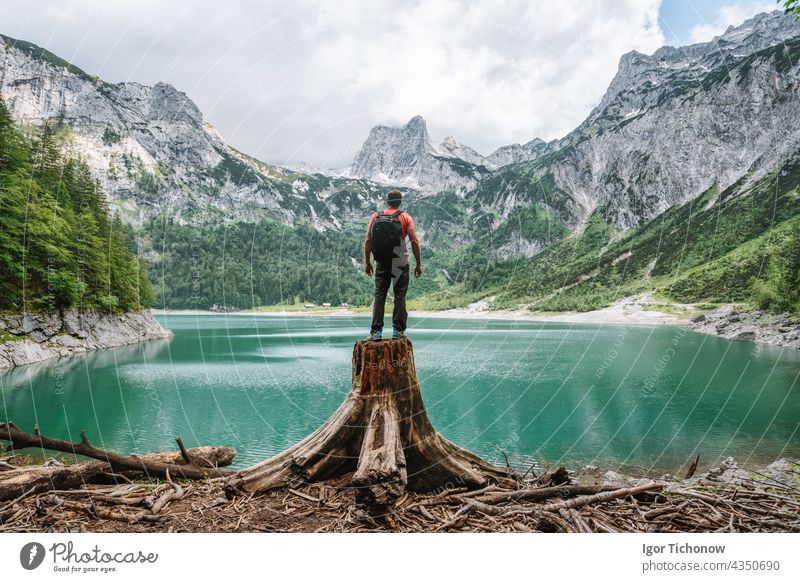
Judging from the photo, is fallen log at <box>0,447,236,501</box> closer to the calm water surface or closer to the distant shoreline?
the calm water surface

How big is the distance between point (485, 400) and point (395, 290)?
18.2m

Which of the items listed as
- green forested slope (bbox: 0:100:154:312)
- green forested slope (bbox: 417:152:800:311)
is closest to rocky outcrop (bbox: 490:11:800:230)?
green forested slope (bbox: 417:152:800:311)

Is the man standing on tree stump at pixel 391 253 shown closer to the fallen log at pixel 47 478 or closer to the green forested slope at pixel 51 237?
the fallen log at pixel 47 478

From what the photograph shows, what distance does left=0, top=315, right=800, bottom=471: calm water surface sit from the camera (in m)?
13.4

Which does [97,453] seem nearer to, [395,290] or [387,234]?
[395,290]

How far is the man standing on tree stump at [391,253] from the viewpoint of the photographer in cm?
353

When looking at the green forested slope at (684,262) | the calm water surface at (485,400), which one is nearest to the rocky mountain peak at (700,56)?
the green forested slope at (684,262)

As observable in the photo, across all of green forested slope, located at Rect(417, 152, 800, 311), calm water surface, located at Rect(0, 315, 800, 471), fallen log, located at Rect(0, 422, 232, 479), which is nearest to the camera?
fallen log, located at Rect(0, 422, 232, 479)

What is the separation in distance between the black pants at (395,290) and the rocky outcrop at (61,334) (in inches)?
956

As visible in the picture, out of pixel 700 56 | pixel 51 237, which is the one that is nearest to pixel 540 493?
pixel 51 237

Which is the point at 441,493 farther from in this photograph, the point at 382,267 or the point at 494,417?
the point at 494,417

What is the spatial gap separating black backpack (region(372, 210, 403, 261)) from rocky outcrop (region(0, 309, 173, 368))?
24.6 meters

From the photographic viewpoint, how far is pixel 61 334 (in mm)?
25719

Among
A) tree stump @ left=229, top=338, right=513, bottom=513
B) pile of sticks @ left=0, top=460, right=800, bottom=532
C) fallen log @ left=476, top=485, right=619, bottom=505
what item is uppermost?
tree stump @ left=229, top=338, right=513, bottom=513
